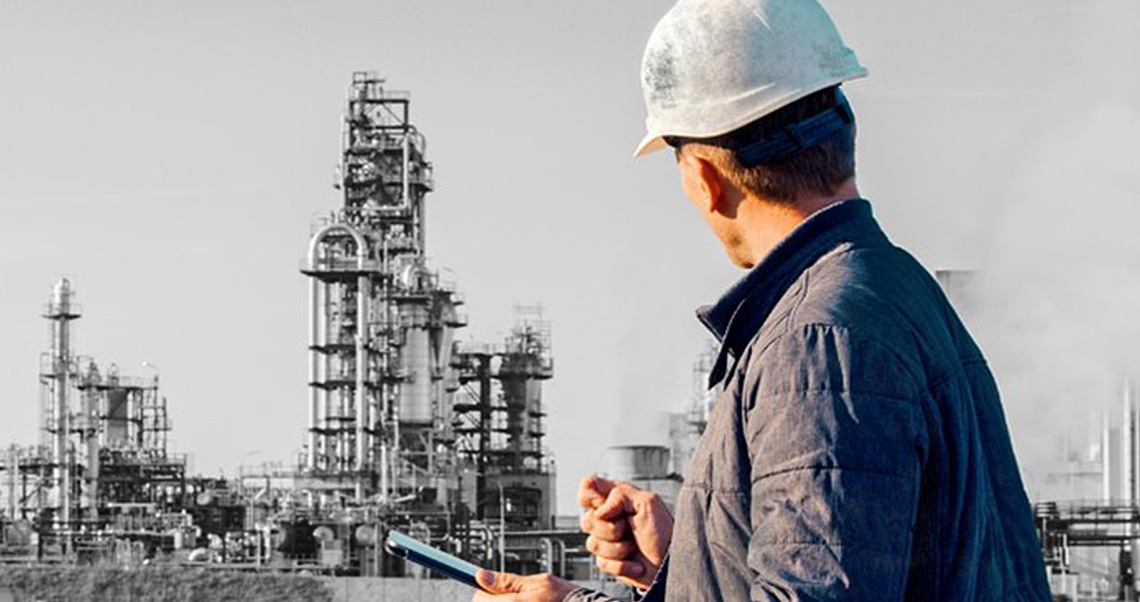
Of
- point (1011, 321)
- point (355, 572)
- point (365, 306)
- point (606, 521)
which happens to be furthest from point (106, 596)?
point (606, 521)

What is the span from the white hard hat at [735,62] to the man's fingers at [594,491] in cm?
50

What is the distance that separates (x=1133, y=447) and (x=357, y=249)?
62.7 feet

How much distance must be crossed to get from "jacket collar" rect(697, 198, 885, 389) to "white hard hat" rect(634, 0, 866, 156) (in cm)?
11

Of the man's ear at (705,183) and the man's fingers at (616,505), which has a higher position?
the man's ear at (705,183)

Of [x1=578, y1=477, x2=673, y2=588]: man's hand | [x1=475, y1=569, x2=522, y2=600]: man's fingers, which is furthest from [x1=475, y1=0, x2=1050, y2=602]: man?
[x1=578, y1=477, x2=673, y2=588]: man's hand

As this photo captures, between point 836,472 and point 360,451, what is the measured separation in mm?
38677

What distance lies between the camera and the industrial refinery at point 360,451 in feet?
125

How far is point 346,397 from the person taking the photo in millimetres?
40906

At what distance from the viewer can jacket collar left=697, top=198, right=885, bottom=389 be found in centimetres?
175

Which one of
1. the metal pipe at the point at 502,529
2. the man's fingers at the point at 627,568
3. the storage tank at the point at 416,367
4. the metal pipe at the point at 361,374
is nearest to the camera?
the man's fingers at the point at 627,568

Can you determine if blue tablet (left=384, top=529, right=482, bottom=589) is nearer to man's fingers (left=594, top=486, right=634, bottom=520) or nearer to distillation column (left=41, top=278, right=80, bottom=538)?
man's fingers (left=594, top=486, right=634, bottom=520)

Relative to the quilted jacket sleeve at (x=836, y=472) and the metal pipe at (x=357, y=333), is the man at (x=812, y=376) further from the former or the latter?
the metal pipe at (x=357, y=333)

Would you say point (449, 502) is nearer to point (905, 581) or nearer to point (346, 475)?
point (346, 475)

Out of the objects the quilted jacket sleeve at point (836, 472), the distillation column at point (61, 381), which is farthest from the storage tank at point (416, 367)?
the quilted jacket sleeve at point (836, 472)
